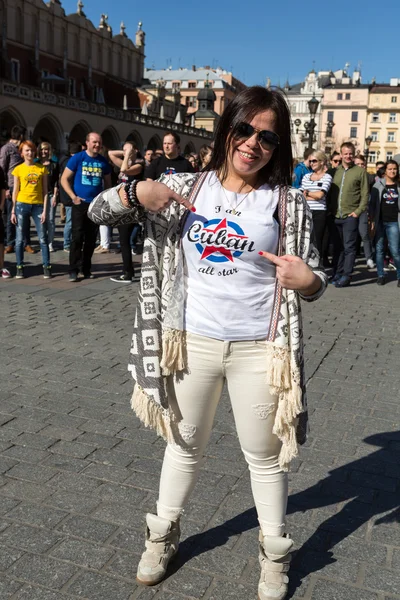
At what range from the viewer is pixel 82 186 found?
9.55 metres

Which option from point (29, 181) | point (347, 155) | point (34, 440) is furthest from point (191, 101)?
point (34, 440)

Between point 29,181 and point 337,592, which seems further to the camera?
point 29,181

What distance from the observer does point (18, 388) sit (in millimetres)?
4957

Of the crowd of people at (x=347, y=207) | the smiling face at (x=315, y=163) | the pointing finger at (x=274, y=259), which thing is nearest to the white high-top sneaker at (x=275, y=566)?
the pointing finger at (x=274, y=259)

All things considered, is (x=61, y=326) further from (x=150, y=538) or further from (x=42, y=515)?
(x=150, y=538)

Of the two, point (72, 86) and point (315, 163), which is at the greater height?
point (72, 86)

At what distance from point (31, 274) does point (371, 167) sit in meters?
97.7

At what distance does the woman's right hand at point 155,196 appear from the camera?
2.37 m

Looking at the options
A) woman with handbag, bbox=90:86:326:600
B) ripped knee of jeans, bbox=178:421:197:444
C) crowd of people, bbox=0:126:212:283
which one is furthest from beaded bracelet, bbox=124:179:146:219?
crowd of people, bbox=0:126:212:283

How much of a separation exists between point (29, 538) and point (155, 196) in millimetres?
1702

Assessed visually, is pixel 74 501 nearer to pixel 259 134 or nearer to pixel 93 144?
pixel 259 134

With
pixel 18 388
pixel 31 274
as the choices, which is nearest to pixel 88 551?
pixel 18 388

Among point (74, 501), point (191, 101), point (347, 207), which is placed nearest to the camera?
point (74, 501)

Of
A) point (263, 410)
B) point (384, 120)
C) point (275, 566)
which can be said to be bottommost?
point (275, 566)
